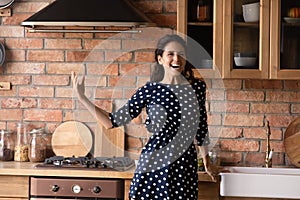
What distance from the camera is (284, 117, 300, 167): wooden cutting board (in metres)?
4.13

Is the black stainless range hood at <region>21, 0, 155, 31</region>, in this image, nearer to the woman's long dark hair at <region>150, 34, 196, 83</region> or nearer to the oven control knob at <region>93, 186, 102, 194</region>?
the woman's long dark hair at <region>150, 34, 196, 83</region>

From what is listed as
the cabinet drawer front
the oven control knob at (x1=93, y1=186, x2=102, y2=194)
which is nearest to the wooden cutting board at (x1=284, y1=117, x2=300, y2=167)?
the oven control knob at (x1=93, y1=186, x2=102, y2=194)

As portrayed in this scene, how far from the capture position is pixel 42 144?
168 inches

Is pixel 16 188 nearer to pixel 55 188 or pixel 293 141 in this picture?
pixel 55 188

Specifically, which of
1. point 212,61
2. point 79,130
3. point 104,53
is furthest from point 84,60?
point 212,61

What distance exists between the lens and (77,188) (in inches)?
151

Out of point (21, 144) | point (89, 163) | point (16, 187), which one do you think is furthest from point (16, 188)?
point (21, 144)

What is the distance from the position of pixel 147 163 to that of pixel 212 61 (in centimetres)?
78

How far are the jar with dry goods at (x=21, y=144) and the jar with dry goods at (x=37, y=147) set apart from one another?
58 mm

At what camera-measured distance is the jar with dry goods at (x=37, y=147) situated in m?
4.25

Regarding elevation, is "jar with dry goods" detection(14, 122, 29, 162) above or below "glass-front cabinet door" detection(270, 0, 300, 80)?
below

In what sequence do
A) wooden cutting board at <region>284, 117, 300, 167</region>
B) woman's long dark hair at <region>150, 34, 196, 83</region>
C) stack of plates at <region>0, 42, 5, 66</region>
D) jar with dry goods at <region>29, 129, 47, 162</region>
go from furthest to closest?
stack of plates at <region>0, 42, 5, 66</region> < jar with dry goods at <region>29, 129, 47, 162</region> < wooden cutting board at <region>284, 117, 300, 167</region> < woman's long dark hair at <region>150, 34, 196, 83</region>

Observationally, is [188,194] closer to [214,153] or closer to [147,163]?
[147,163]

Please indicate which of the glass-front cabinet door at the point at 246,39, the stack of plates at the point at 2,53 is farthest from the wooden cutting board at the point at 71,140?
the glass-front cabinet door at the point at 246,39
